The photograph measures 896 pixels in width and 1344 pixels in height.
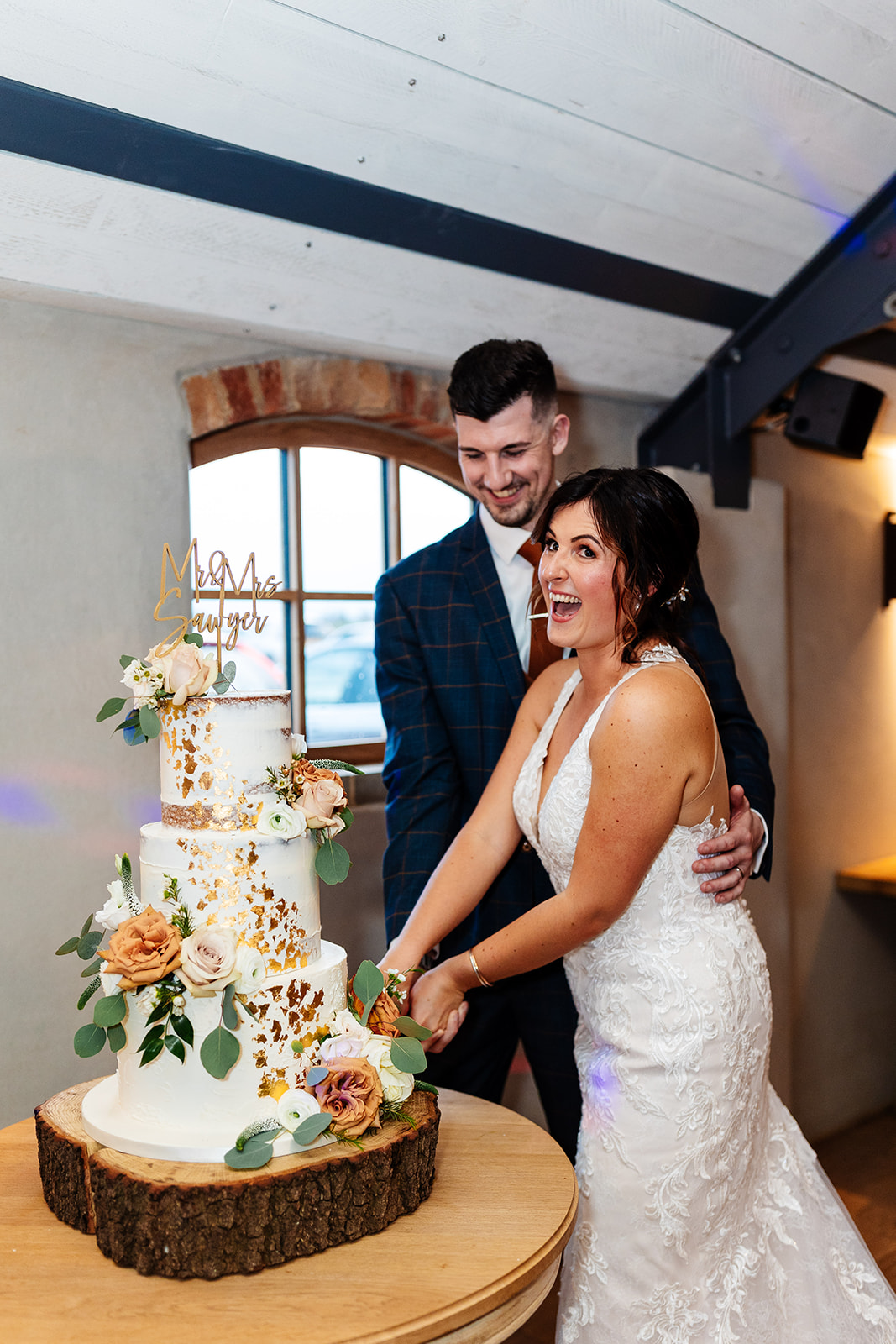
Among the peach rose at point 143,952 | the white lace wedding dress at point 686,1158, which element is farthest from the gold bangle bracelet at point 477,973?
the peach rose at point 143,952

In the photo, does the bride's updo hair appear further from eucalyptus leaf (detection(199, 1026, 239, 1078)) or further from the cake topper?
eucalyptus leaf (detection(199, 1026, 239, 1078))

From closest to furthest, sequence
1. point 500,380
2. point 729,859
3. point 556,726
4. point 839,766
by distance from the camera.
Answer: point 729,859 < point 556,726 < point 500,380 < point 839,766

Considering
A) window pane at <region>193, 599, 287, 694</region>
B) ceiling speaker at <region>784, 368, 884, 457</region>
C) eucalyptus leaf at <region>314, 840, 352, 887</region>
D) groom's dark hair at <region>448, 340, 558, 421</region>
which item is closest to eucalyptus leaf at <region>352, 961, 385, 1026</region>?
eucalyptus leaf at <region>314, 840, 352, 887</region>

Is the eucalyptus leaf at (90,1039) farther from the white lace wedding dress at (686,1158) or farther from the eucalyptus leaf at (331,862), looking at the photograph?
the white lace wedding dress at (686,1158)

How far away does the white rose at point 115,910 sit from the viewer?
133 cm

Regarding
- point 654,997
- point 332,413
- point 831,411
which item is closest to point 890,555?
point 831,411

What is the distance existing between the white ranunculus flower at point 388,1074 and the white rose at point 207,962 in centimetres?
24

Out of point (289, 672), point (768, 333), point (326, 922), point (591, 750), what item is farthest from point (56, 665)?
point (768, 333)

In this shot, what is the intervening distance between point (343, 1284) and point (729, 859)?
860 millimetres

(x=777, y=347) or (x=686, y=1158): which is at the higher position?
(x=777, y=347)

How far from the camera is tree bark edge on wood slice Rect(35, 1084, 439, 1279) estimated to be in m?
1.16

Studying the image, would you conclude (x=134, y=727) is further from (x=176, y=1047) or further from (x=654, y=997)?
(x=654, y=997)

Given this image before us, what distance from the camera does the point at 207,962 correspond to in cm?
121

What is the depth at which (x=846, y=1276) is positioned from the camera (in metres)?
1.72
